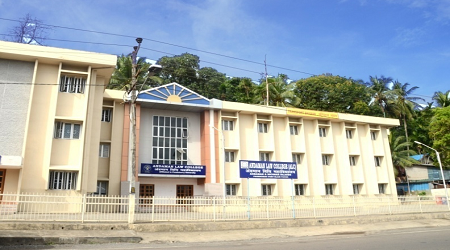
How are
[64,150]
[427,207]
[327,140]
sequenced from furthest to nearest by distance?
[327,140]
[427,207]
[64,150]

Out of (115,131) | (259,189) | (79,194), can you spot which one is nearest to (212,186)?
(259,189)

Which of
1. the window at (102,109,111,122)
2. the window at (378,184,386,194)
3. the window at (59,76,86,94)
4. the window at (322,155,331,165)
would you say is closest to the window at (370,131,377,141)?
the window at (378,184,386,194)

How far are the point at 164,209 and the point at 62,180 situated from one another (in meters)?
6.72

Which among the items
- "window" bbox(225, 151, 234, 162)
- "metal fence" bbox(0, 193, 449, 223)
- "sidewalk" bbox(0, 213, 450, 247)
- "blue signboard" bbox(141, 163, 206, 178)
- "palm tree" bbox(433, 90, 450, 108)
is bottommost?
"sidewalk" bbox(0, 213, 450, 247)

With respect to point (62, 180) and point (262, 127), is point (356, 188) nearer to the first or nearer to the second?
point (262, 127)

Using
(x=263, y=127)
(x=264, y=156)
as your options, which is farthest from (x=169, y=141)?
(x=263, y=127)

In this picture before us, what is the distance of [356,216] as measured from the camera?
57.1 feet

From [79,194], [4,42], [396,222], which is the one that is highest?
[4,42]

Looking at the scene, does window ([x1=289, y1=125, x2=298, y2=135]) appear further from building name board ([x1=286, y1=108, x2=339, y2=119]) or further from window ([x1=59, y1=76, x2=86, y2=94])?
window ([x1=59, y1=76, x2=86, y2=94])

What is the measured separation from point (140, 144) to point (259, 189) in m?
9.03

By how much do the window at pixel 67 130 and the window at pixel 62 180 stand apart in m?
1.90

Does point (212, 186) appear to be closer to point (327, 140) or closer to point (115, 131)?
point (115, 131)

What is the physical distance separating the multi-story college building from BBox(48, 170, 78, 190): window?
5 cm

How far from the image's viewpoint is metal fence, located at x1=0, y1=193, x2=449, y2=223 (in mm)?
12945
